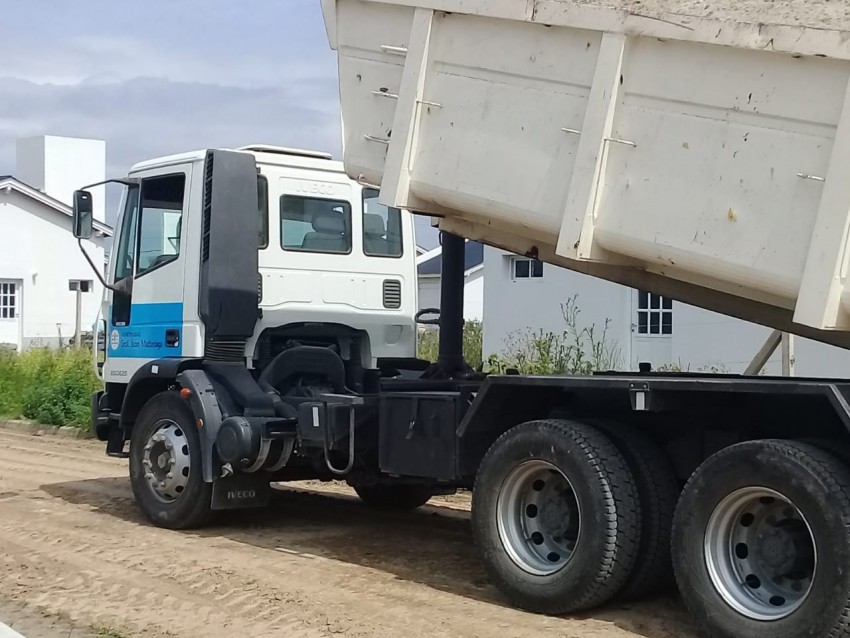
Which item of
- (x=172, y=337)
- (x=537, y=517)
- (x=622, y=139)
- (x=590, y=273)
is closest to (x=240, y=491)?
(x=172, y=337)

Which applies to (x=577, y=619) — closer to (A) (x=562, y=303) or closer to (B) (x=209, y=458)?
(B) (x=209, y=458)

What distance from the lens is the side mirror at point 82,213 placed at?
372 inches

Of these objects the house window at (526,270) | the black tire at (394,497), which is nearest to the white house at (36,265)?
the house window at (526,270)

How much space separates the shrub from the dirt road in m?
3.45

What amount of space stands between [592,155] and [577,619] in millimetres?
2457

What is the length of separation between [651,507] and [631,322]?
13.3m

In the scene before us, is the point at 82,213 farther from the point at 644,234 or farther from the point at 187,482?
the point at 644,234

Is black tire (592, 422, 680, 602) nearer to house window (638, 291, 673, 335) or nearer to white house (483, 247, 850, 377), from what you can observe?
white house (483, 247, 850, 377)

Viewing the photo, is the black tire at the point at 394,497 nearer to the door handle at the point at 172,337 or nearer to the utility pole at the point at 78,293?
the door handle at the point at 172,337

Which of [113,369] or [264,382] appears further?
[113,369]

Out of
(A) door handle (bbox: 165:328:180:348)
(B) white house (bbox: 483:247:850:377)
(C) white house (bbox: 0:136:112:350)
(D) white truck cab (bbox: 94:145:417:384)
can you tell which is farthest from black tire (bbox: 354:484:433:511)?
(C) white house (bbox: 0:136:112:350)

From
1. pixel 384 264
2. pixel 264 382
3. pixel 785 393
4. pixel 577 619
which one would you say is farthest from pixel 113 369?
pixel 785 393

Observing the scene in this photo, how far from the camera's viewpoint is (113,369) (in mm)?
10000

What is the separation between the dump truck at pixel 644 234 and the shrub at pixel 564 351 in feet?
18.3
